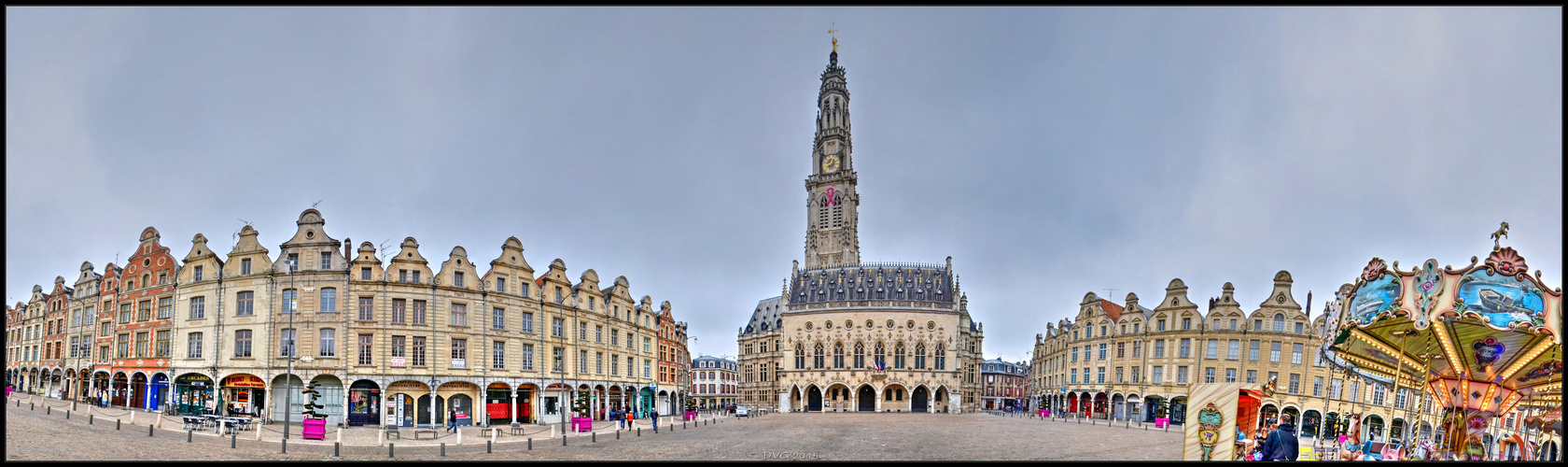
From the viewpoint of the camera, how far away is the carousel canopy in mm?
21016

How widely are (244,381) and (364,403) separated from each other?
591 cm

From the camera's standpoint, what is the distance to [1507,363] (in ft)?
87.1

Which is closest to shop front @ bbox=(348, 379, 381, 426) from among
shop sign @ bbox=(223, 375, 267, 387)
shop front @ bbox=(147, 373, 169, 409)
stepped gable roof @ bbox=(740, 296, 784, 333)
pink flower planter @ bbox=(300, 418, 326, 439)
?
shop sign @ bbox=(223, 375, 267, 387)

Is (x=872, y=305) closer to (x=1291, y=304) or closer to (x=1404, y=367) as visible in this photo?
(x=1291, y=304)

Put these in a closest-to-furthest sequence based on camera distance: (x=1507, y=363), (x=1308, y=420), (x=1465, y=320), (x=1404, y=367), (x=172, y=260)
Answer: (x=1465, y=320), (x=1507, y=363), (x=1404, y=367), (x=172, y=260), (x=1308, y=420)

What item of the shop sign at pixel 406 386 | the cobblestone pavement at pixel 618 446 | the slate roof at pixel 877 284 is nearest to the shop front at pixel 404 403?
the shop sign at pixel 406 386

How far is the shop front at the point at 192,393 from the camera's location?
41.8m

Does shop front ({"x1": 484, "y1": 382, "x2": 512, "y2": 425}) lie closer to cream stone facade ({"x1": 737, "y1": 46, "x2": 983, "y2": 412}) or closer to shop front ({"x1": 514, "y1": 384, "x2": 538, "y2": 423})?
shop front ({"x1": 514, "y1": 384, "x2": 538, "y2": 423})

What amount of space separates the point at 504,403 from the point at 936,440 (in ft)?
78.2

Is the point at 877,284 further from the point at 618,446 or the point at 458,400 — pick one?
the point at 618,446

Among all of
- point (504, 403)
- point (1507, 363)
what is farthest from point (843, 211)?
point (1507, 363)

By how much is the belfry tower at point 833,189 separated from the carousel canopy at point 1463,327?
7089 centimetres

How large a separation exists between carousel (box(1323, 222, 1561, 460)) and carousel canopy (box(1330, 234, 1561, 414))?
0.08ft

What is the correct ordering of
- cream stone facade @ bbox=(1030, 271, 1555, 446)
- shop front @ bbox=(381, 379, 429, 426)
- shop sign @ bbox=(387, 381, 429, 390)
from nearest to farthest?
1. shop front @ bbox=(381, 379, 429, 426)
2. shop sign @ bbox=(387, 381, 429, 390)
3. cream stone facade @ bbox=(1030, 271, 1555, 446)
